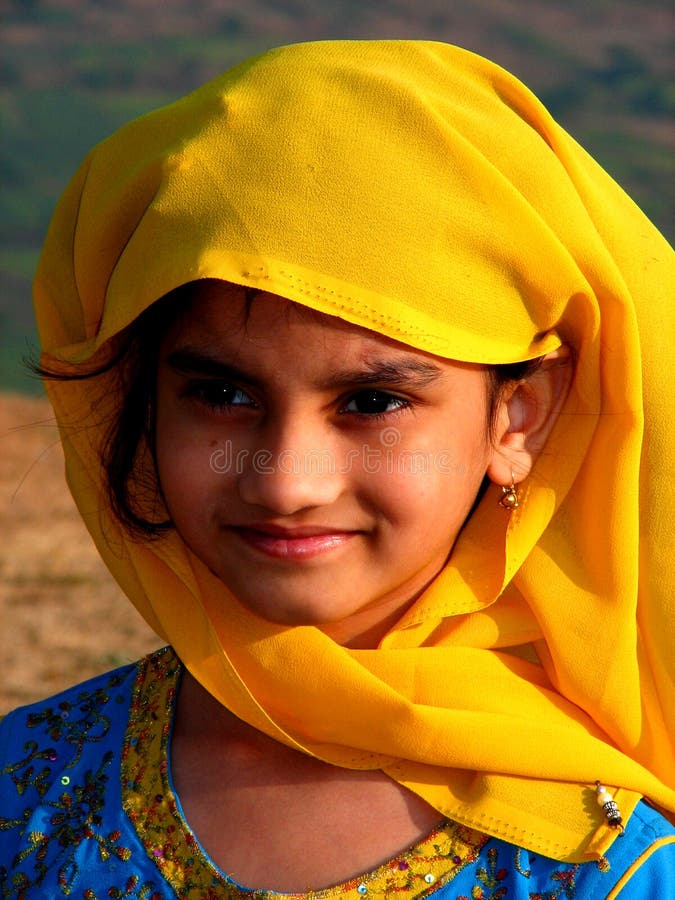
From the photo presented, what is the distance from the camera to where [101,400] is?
216cm

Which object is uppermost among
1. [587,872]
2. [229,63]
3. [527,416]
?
[527,416]

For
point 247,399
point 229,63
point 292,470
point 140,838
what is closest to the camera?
point 292,470

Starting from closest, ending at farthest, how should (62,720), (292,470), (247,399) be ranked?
(292,470), (247,399), (62,720)

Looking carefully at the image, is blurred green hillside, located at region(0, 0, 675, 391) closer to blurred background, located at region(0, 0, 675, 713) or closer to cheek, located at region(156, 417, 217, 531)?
blurred background, located at region(0, 0, 675, 713)

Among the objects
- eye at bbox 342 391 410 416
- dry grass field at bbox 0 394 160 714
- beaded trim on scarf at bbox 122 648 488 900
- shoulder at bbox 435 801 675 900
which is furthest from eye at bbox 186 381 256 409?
dry grass field at bbox 0 394 160 714

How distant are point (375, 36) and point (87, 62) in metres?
2.55

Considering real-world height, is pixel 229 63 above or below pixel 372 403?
below

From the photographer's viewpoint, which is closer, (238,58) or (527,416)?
(527,416)

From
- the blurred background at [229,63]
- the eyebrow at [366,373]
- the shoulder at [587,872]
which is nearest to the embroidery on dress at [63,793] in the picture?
the shoulder at [587,872]

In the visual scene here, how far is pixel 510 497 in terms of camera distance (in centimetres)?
192

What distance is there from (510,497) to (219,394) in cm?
46

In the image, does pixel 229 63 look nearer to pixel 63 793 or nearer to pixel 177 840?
pixel 63 793

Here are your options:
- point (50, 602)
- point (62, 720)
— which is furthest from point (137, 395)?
point (50, 602)

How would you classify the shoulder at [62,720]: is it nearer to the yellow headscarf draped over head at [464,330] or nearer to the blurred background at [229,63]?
the yellow headscarf draped over head at [464,330]
